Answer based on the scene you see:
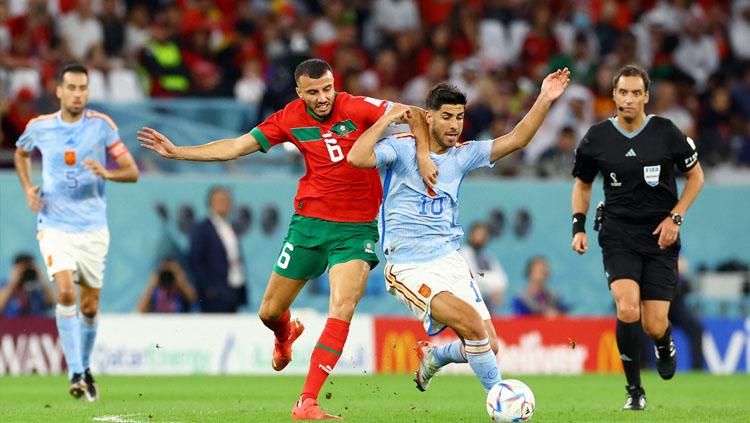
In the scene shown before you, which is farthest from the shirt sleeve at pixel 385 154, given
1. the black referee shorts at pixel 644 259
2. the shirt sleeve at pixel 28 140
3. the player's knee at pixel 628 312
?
the shirt sleeve at pixel 28 140

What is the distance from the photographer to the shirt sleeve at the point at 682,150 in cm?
1152

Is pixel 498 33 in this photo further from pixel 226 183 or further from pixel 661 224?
pixel 661 224

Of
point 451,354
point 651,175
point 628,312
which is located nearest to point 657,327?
point 628,312

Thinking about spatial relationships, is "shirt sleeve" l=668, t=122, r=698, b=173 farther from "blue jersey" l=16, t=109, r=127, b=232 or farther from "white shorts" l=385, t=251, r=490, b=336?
"blue jersey" l=16, t=109, r=127, b=232

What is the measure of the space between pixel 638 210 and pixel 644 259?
39 cm

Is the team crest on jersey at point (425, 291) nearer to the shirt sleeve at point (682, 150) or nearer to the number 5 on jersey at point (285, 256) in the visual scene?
the number 5 on jersey at point (285, 256)

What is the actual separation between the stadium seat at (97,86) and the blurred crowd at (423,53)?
0.03 m

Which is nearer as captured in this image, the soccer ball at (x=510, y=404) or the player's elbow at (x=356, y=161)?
the soccer ball at (x=510, y=404)

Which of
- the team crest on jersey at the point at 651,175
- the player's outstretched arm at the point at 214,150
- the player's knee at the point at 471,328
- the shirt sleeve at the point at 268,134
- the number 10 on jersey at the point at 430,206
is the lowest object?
the player's knee at the point at 471,328

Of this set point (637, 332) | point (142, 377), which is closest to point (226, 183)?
point (142, 377)

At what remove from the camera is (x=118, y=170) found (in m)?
12.7

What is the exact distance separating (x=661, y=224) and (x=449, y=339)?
23.5 ft

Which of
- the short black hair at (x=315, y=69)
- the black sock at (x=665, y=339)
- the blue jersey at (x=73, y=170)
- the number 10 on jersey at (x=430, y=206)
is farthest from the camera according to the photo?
the blue jersey at (x=73, y=170)

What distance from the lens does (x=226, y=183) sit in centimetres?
2012
